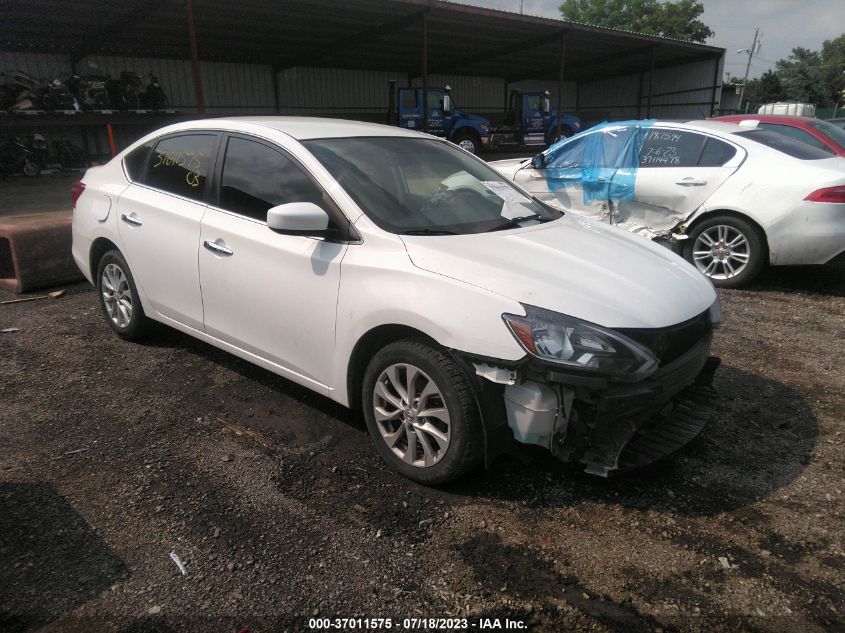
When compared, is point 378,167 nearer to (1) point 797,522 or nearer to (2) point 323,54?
(1) point 797,522

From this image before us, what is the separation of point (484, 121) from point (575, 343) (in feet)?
70.3

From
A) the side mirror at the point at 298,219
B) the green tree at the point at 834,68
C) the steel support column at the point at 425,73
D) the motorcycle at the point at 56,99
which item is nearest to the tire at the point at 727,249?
the side mirror at the point at 298,219

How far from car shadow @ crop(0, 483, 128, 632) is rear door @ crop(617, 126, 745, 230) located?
571 centimetres

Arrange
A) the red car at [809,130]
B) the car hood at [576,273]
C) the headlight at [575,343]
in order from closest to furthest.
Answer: the headlight at [575,343]
the car hood at [576,273]
the red car at [809,130]

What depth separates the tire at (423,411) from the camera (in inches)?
103

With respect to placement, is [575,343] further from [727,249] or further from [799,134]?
[799,134]

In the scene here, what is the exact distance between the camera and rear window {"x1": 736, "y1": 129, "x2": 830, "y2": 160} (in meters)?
5.97

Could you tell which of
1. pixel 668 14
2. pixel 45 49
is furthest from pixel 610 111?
pixel 668 14

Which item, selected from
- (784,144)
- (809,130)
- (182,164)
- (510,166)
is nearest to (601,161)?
(510,166)

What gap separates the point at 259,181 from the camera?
11.4 feet

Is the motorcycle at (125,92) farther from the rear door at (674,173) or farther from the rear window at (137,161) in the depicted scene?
the rear door at (674,173)

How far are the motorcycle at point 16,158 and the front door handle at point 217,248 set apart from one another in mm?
17690

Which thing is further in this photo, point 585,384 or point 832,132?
point 832,132

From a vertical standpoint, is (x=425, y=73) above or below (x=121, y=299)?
above
